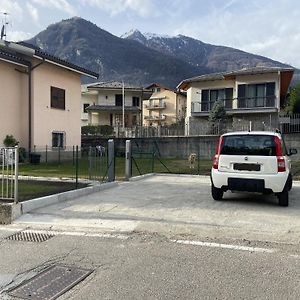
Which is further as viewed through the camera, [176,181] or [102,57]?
[102,57]

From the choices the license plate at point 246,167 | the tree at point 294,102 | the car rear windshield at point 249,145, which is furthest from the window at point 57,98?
the tree at point 294,102

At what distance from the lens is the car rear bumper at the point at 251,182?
8547 mm

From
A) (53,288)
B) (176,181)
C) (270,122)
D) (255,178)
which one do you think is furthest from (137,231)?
(270,122)

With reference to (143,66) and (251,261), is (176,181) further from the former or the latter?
(143,66)

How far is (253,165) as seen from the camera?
8758mm

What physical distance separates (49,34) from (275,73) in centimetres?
12561

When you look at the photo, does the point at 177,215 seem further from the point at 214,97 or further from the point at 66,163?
the point at 214,97

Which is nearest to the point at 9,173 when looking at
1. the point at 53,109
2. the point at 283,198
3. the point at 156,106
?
the point at 283,198

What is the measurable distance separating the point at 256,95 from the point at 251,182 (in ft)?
90.0

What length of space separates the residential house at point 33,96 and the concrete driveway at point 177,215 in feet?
40.8

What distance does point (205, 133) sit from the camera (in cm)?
3119

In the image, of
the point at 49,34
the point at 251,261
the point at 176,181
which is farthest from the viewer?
the point at 49,34

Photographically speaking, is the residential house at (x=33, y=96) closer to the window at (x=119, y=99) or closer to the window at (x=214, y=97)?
the window at (x=214, y=97)

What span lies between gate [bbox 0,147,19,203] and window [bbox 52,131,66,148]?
15160 millimetres
